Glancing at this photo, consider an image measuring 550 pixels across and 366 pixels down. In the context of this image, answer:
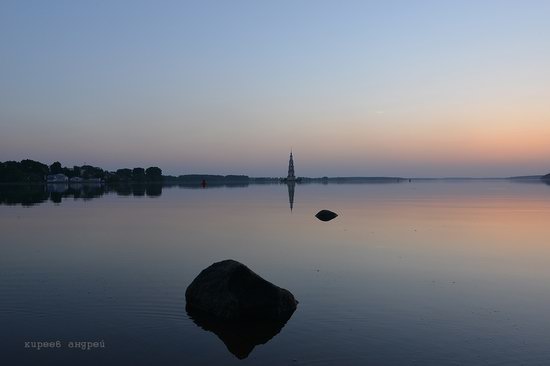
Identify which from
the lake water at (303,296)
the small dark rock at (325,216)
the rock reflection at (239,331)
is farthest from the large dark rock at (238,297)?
the small dark rock at (325,216)

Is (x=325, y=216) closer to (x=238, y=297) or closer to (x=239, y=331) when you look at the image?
(x=238, y=297)

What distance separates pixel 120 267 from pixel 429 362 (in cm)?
1771

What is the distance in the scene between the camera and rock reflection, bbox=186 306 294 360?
46.0ft

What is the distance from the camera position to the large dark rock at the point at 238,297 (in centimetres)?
1673

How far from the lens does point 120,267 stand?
2522 cm

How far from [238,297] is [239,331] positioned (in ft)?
5.62

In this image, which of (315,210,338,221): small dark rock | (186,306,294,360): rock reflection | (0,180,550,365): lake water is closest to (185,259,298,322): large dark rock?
(186,306,294,360): rock reflection

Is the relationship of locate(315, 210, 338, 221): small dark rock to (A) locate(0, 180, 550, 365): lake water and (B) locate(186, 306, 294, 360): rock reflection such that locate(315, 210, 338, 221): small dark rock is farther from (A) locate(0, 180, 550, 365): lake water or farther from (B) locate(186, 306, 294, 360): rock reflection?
(B) locate(186, 306, 294, 360): rock reflection

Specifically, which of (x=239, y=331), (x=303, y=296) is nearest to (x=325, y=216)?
(x=303, y=296)

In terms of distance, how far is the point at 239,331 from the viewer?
50.6ft

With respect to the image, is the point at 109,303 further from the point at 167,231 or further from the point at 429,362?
the point at 167,231

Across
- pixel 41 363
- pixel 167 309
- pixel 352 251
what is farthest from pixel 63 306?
pixel 352 251

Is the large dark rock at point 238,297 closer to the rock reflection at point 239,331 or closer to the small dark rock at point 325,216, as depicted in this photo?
the rock reflection at point 239,331

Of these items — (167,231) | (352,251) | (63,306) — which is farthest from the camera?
(167,231)
